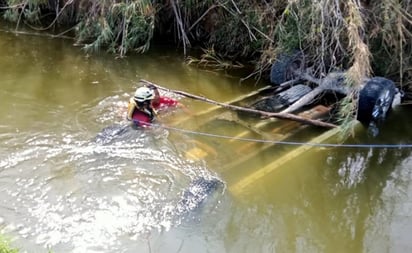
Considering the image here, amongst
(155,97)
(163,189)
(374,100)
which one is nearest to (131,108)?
(155,97)

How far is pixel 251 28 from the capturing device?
8.15 m

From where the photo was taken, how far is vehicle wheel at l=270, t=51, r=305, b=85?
7496 millimetres

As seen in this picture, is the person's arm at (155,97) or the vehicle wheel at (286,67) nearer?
the person's arm at (155,97)

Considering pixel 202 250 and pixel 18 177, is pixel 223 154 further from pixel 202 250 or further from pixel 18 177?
pixel 18 177

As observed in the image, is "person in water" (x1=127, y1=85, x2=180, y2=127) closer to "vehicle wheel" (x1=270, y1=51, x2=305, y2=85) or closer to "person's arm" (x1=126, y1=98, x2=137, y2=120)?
"person's arm" (x1=126, y1=98, x2=137, y2=120)

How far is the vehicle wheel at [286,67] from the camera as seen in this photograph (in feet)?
24.6

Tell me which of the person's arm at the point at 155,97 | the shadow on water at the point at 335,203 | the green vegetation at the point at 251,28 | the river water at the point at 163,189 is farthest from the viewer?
the green vegetation at the point at 251,28

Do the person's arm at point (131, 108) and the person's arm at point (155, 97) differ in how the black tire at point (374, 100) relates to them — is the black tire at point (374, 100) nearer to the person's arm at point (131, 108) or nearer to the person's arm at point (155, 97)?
the person's arm at point (155, 97)

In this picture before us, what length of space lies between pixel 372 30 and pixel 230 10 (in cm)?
222

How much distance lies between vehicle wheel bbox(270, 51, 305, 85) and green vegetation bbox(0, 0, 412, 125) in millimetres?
98

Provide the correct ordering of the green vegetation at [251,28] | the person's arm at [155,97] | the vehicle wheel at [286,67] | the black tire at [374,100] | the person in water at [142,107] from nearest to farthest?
1. the person in water at [142,107]
2. the black tire at [374,100]
3. the person's arm at [155,97]
4. the green vegetation at [251,28]
5. the vehicle wheel at [286,67]

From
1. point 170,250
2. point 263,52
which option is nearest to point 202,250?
point 170,250

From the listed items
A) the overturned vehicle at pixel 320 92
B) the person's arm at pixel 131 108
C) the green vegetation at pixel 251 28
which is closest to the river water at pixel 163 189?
the person's arm at pixel 131 108

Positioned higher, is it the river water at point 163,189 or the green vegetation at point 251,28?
the green vegetation at point 251,28
